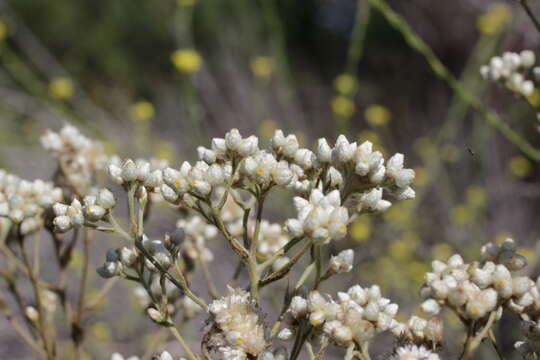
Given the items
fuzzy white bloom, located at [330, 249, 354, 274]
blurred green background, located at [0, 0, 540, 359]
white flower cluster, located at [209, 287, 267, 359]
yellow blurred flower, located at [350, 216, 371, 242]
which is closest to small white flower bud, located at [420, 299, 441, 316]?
fuzzy white bloom, located at [330, 249, 354, 274]

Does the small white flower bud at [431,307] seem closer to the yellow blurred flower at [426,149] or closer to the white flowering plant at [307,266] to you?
the white flowering plant at [307,266]

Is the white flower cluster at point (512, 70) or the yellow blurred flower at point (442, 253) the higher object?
the yellow blurred flower at point (442, 253)

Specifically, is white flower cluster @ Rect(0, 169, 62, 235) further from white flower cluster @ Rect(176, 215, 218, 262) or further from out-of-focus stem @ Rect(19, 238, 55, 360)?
white flower cluster @ Rect(176, 215, 218, 262)

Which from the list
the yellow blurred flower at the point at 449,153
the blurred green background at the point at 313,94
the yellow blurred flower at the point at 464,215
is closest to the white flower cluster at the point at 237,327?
the blurred green background at the point at 313,94

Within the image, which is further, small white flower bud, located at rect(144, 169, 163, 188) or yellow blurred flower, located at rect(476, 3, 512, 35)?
yellow blurred flower, located at rect(476, 3, 512, 35)

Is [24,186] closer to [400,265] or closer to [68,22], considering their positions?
[400,265]

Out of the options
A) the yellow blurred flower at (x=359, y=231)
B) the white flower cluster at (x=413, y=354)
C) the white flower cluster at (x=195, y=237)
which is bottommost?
the white flower cluster at (x=413, y=354)
